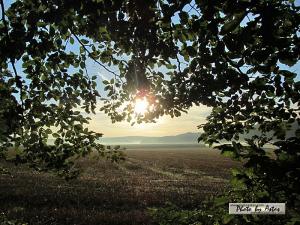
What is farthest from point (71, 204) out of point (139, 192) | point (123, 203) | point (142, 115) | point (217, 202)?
point (217, 202)

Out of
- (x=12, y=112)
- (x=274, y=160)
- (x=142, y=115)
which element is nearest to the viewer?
(x=274, y=160)

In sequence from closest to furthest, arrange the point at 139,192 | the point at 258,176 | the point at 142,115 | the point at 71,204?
the point at 258,176 → the point at 142,115 → the point at 71,204 → the point at 139,192

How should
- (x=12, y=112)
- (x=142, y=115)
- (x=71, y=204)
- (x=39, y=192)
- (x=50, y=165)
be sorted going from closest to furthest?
1. (x=12, y=112)
2. (x=50, y=165)
3. (x=142, y=115)
4. (x=71, y=204)
5. (x=39, y=192)

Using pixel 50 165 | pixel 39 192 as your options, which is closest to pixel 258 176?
pixel 50 165

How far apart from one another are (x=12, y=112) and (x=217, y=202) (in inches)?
103

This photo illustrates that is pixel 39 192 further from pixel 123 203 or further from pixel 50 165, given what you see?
pixel 50 165

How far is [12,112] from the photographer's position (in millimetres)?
4699

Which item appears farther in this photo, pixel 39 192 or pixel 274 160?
pixel 39 192

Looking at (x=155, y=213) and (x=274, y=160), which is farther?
(x=155, y=213)

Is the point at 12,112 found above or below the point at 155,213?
above

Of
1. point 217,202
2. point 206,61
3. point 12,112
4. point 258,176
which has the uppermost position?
point 206,61

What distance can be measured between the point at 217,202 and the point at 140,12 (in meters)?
1.88

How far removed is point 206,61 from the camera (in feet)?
11.9

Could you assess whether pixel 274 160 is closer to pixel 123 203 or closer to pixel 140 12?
pixel 140 12
